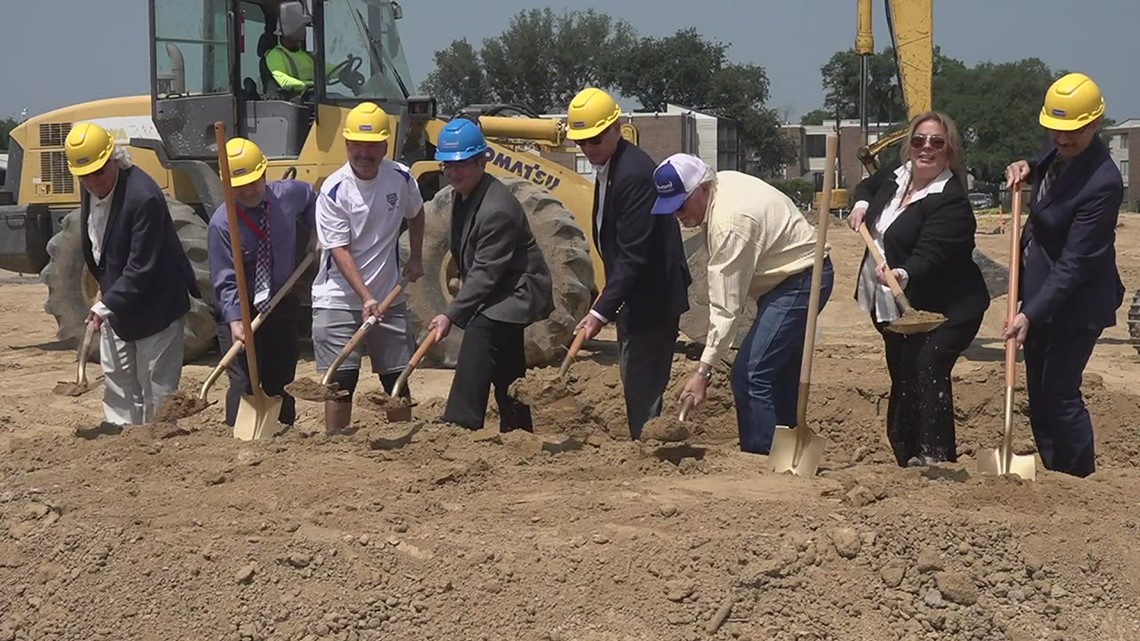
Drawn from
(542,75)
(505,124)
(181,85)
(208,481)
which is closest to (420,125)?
(505,124)

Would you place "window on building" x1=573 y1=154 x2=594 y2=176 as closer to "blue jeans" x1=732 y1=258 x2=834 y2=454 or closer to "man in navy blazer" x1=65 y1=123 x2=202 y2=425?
"blue jeans" x1=732 y1=258 x2=834 y2=454

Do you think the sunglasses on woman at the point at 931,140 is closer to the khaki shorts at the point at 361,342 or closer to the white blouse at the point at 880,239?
the white blouse at the point at 880,239

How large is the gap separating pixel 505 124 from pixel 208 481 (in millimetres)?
5854

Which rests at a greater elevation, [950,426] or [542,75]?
[542,75]

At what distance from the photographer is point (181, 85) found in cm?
1053

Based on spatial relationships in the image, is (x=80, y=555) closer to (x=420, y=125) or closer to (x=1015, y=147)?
(x=420, y=125)

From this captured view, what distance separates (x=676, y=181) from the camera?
5.32 m

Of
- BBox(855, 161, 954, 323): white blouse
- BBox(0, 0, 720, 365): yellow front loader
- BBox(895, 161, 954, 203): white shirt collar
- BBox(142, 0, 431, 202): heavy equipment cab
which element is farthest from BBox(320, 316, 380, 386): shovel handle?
BBox(142, 0, 431, 202): heavy equipment cab

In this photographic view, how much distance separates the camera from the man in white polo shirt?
621 cm

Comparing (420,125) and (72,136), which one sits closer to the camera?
A: (72,136)

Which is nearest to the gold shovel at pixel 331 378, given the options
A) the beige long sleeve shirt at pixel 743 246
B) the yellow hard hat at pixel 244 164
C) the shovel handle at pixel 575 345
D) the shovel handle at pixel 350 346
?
the shovel handle at pixel 350 346

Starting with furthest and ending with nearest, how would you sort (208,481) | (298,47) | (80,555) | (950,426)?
(298,47)
(950,426)
(208,481)
(80,555)

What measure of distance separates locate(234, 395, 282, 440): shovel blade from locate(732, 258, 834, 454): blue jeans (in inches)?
81.3

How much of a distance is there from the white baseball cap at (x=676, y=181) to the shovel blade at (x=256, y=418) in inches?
79.9
